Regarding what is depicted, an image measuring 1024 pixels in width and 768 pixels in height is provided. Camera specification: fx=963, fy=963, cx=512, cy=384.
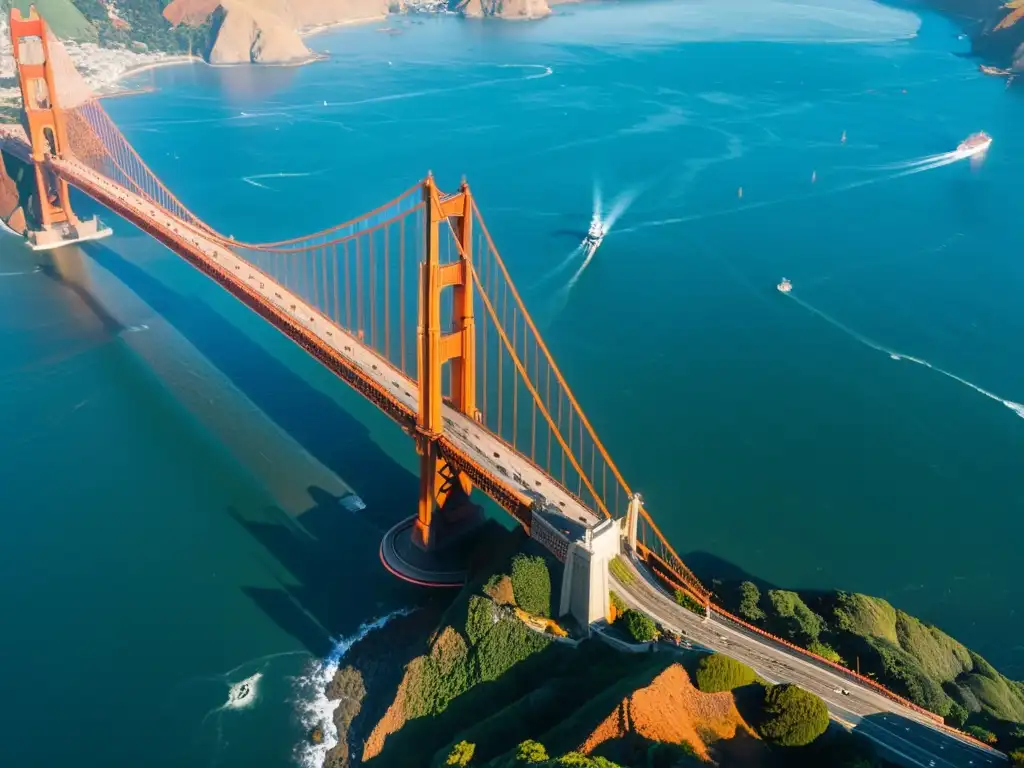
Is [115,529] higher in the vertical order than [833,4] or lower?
lower

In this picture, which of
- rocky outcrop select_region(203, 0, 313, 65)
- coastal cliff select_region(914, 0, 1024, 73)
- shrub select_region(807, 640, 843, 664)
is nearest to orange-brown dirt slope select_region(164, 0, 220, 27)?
rocky outcrop select_region(203, 0, 313, 65)

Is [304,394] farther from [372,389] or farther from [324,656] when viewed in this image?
[324,656]

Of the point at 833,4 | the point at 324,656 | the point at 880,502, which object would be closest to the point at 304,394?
the point at 324,656

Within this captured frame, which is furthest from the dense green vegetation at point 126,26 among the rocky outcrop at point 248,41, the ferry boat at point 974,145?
the ferry boat at point 974,145

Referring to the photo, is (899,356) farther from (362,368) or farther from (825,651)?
(362,368)

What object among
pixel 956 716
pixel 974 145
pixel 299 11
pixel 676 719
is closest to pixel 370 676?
pixel 676 719

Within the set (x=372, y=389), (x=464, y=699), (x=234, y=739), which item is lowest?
(x=234, y=739)

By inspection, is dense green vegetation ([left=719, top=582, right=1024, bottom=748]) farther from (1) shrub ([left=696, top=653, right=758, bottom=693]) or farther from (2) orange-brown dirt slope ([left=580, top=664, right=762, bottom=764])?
(2) orange-brown dirt slope ([left=580, top=664, right=762, bottom=764])
